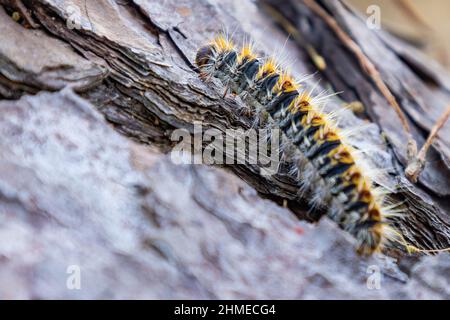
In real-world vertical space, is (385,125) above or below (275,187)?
above

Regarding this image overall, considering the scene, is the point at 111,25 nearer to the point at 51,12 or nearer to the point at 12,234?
the point at 51,12

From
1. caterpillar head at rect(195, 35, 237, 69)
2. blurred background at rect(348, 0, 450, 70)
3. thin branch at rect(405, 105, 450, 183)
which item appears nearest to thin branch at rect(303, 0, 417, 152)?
thin branch at rect(405, 105, 450, 183)

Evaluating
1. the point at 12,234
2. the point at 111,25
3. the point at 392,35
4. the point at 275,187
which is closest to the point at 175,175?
the point at 275,187

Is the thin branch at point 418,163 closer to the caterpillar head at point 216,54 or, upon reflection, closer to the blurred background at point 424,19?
the caterpillar head at point 216,54

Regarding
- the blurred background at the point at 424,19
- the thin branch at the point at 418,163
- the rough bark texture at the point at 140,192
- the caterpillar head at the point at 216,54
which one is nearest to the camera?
the rough bark texture at the point at 140,192

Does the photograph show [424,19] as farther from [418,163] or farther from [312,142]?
[312,142]

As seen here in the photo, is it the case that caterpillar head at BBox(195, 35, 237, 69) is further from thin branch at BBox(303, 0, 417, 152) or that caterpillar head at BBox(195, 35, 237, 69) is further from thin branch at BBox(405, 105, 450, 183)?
thin branch at BBox(405, 105, 450, 183)

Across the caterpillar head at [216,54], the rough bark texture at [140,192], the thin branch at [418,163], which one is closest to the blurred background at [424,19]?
the thin branch at [418,163]
